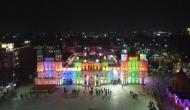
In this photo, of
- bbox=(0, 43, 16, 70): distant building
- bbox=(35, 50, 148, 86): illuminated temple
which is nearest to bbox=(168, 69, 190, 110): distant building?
bbox=(35, 50, 148, 86): illuminated temple

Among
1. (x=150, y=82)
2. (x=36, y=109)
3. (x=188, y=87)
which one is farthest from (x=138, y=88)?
(x=36, y=109)

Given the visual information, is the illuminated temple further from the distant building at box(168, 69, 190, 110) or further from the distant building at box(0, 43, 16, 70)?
the distant building at box(168, 69, 190, 110)

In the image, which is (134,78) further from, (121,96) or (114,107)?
(114,107)

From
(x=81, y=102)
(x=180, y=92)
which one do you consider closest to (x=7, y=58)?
(x=81, y=102)

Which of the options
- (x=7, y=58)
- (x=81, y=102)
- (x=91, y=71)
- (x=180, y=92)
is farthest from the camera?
(x=7, y=58)

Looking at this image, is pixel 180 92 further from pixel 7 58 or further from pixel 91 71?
pixel 7 58

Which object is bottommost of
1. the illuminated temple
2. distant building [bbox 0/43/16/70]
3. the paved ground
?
the paved ground
